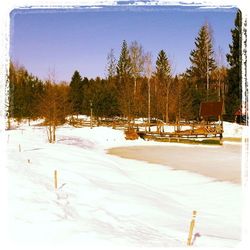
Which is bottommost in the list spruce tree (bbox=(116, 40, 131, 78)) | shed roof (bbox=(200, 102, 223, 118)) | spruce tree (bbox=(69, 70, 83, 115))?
shed roof (bbox=(200, 102, 223, 118))

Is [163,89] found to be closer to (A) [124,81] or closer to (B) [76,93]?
(A) [124,81]

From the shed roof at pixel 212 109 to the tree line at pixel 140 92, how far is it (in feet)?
2.77

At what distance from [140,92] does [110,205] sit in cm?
3995

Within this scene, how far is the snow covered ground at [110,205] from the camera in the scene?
7933 millimetres

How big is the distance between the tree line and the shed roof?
845 millimetres

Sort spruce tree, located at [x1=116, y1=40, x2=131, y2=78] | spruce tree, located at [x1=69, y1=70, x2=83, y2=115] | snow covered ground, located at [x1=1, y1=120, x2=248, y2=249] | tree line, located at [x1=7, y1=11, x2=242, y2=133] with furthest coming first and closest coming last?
spruce tree, located at [x1=116, y1=40, x2=131, y2=78]
spruce tree, located at [x1=69, y1=70, x2=83, y2=115]
tree line, located at [x1=7, y1=11, x2=242, y2=133]
snow covered ground, located at [x1=1, y1=120, x2=248, y2=249]

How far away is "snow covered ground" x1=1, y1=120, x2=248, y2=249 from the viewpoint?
7933 millimetres

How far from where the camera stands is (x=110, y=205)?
477 inches

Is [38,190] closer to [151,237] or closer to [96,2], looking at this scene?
[151,237]

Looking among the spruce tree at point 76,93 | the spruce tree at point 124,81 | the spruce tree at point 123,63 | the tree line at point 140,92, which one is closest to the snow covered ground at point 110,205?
the tree line at point 140,92

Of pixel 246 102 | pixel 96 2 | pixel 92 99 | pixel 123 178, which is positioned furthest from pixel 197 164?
pixel 92 99

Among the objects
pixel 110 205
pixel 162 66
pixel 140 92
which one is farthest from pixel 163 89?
pixel 110 205

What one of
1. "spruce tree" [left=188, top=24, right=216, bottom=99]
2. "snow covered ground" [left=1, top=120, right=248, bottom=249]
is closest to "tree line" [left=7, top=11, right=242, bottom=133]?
"spruce tree" [left=188, top=24, right=216, bottom=99]

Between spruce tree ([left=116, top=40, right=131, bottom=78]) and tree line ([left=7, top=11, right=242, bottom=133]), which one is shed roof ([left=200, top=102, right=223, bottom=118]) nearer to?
tree line ([left=7, top=11, right=242, bottom=133])
